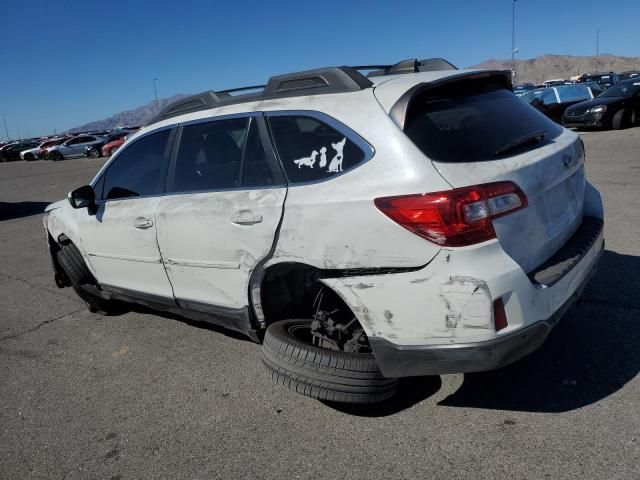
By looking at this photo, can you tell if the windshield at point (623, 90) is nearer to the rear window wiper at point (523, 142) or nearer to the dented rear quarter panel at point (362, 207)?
the rear window wiper at point (523, 142)

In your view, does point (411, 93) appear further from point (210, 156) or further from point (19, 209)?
point (19, 209)

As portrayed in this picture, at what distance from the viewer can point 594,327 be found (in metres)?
3.65

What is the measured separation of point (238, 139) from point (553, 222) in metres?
1.84

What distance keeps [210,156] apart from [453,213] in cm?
178

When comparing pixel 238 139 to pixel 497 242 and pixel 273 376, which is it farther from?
pixel 497 242

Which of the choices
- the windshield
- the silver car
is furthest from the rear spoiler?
the silver car

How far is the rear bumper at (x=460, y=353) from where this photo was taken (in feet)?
8.00

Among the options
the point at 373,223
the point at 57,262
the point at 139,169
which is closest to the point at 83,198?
the point at 139,169

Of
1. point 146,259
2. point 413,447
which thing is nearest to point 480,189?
point 413,447

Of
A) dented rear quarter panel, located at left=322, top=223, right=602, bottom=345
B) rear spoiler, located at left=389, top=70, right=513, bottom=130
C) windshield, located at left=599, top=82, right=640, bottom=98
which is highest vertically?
rear spoiler, located at left=389, top=70, right=513, bottom=130

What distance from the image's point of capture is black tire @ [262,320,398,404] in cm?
279

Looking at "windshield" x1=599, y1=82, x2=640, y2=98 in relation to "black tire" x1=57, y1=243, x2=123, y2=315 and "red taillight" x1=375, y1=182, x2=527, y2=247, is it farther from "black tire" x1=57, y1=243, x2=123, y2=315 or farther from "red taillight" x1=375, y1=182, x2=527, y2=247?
"red taillight" x1=375, y1=182, x2=527, y2=247

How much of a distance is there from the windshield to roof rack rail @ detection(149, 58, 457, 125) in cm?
1596

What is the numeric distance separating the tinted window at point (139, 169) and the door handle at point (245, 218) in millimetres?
939
